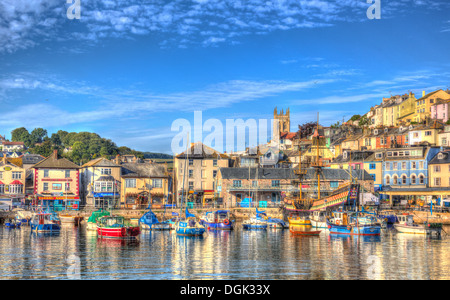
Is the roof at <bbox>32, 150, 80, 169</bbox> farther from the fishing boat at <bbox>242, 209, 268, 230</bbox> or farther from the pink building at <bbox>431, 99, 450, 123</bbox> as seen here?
the pink building at <bbox>431, 99, 450, 123</bbox>

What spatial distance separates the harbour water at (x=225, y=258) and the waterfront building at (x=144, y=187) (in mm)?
34241

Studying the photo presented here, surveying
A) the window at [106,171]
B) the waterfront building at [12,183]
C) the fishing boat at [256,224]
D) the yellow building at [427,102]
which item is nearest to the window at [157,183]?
the window at [106,171]

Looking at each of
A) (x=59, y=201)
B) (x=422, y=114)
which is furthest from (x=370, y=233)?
(x=422, y=114)

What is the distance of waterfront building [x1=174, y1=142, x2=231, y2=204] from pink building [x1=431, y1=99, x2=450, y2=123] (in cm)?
5542

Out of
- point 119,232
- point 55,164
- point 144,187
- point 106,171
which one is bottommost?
point 119,232

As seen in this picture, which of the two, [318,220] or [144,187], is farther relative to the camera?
[144,187]

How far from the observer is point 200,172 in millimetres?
94125

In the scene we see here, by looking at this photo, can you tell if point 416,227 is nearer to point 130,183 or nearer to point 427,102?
point 130,183

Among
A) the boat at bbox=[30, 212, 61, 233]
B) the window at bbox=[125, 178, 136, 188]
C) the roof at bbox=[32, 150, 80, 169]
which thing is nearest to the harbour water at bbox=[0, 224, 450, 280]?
the boat at bbox=[30, 212, 61, 233]

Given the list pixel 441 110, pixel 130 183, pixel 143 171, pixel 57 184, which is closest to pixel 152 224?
pixel 130 183

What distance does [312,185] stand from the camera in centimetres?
8850

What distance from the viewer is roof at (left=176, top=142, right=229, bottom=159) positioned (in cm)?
9450

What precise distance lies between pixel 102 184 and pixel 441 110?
81.5m
